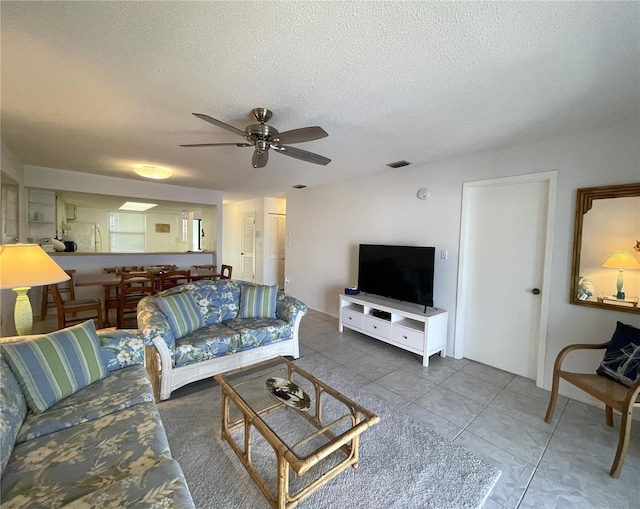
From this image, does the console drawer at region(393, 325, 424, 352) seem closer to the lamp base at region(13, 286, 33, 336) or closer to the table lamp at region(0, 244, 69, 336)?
the table lamp at region(0, 244, 69, 336)

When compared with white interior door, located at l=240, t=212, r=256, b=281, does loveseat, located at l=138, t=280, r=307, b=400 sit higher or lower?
lower

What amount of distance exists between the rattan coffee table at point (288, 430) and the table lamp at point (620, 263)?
2412 mm

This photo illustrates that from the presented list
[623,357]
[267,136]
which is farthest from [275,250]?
[623,357]

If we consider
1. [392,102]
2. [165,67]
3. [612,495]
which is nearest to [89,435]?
[165,67]

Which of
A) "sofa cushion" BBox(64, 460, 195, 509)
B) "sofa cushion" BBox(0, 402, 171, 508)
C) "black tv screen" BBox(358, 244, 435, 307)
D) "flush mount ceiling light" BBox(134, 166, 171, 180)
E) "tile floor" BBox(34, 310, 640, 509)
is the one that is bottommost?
"tile floor" BBox(34, 310, 640, 509)

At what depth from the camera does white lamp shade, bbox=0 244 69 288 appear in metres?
1.68

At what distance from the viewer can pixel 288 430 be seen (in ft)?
6.48

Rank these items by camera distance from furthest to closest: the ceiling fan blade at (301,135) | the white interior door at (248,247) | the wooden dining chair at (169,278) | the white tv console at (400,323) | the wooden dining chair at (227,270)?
the white interior door at (248,247) < the wooden dining chair at (227,270) < the wooden dining chair at (169,278) < the white tv console at (400,323) < the ceiling fan blade at (301,135)

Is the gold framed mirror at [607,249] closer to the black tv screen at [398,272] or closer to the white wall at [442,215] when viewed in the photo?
the white wall at [442,215]

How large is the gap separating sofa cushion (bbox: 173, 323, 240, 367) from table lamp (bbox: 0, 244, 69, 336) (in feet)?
3.38

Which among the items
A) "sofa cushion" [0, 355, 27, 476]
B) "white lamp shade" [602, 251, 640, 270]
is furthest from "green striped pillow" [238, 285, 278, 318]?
"white lamp shade" [602, 251, 640, 270]

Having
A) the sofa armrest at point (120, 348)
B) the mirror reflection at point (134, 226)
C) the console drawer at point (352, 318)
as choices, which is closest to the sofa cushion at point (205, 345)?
the sofa armrest at point (120, 348)

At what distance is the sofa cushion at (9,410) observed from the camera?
1.16 meters

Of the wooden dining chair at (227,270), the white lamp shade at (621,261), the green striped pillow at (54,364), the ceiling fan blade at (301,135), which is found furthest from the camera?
the wooden dining chair at (227,270)
